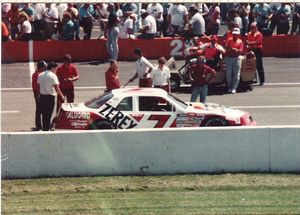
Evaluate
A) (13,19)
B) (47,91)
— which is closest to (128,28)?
(13,19)

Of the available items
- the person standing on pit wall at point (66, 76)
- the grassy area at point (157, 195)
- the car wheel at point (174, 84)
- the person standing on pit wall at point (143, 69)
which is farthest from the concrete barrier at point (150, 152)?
the car wheel at point (174, 84)

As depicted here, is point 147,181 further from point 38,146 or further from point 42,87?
point 42,87

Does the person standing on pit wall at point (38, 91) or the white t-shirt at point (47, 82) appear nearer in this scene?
the white t-shirt at point (47, 82)

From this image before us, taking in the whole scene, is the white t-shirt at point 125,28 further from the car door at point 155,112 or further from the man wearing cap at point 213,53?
the car door at point 155,112

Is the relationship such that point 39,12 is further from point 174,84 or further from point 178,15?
point 174,84

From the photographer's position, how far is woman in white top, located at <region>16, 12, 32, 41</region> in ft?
83.9

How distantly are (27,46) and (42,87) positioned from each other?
32.9 ft

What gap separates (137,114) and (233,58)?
253 inches

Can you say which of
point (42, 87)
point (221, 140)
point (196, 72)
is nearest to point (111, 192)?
point (221, 140)

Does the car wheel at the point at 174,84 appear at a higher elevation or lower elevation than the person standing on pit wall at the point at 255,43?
lower

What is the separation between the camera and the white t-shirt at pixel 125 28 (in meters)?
26.0

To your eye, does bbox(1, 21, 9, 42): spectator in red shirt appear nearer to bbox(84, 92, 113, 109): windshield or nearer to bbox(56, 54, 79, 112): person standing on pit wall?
bbox(56, 54, 79, 112): person standing on pit wall

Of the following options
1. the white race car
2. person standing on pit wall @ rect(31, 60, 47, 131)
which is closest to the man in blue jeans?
the white race car

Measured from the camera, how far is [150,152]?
13125 mm
